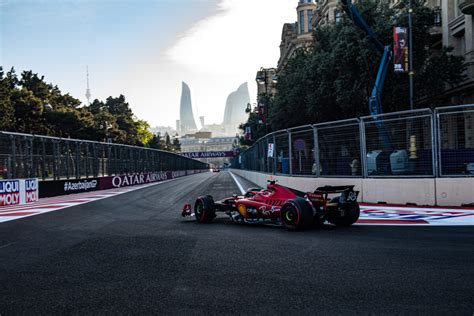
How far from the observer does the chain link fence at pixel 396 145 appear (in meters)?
11.5

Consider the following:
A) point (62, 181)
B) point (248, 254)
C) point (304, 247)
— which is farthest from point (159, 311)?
point (62, 181)

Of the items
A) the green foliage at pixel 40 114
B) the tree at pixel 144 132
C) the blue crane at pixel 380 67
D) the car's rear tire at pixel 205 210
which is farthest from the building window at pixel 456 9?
the tree at pixel 144 132

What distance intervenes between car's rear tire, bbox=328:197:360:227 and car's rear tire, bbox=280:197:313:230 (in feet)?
1.95

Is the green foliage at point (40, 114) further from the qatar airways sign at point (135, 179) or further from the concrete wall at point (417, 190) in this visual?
the concrete wall at point (417, 190)


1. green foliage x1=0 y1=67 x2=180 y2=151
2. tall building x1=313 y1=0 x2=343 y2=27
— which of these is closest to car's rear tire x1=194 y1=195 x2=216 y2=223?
green foliage x1=0 y1=67 x2=180 y2=151

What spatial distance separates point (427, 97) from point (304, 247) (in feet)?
84.7

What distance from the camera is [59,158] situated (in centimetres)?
2131

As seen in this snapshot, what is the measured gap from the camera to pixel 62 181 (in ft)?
70.9

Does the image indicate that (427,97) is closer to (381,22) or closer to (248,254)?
(381,22)

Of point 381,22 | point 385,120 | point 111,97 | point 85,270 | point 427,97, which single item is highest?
point 111,97

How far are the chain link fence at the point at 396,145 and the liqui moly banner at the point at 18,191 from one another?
10.6m

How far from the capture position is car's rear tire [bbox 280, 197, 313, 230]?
805 centimetres

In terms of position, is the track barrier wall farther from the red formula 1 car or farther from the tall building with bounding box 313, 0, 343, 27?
the tall building with bounding box 313, 0, 343, 27

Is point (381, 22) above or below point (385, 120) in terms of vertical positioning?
above
